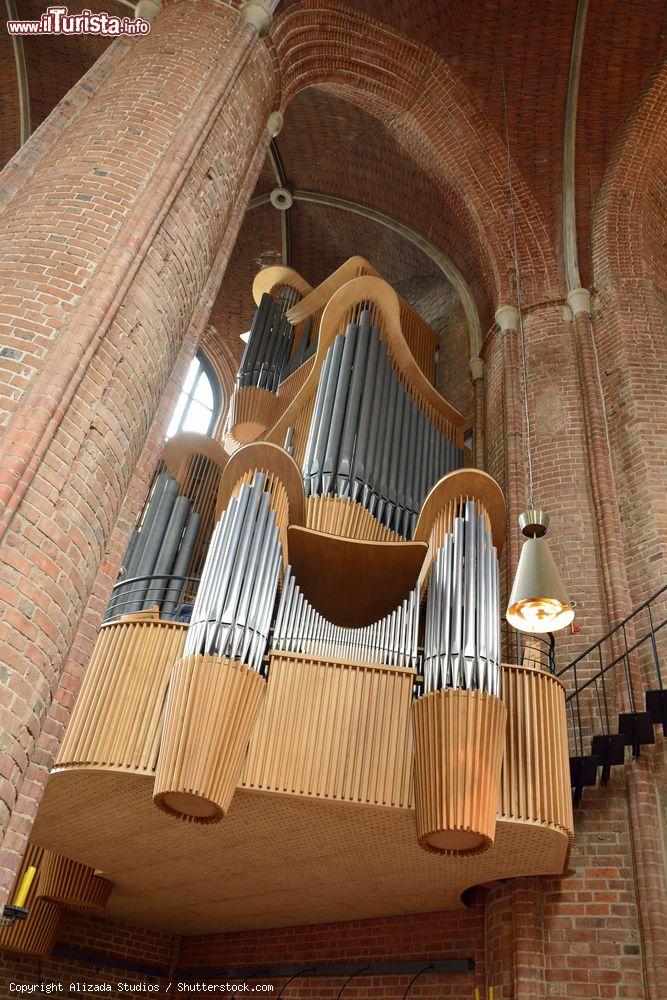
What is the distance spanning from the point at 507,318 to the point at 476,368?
4.15 feet

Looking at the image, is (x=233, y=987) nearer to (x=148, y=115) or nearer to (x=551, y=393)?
A: (x=551, y=393)

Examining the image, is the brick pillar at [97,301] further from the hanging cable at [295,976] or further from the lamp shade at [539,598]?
the hanging cable at [295,976]

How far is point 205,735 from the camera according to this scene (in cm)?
604

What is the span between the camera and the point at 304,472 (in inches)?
374

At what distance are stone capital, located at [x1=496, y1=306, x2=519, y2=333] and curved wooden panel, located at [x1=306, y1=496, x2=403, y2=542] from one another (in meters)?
4.10

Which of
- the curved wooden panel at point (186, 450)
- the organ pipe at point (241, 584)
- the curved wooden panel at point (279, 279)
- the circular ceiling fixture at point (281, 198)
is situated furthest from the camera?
the circular ceiling fixture at point (281, 198)

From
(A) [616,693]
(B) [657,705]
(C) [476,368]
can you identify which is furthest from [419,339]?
(B) [657,705]

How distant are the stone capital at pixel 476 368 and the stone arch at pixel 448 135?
3.35 feet

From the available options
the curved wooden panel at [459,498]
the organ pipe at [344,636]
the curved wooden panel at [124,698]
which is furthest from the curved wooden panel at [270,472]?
the curved wooden panel at [124,698]

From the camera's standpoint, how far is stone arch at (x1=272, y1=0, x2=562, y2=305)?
472 inches

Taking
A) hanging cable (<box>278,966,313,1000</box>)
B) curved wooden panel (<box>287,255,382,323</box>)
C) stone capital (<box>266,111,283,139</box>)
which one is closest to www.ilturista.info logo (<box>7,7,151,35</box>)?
stone capital (<box>266,111,283,139</box>)

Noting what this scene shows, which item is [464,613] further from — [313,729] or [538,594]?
[313,729]

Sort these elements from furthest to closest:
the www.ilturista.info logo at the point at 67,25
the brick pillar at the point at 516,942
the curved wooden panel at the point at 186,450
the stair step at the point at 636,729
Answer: the curved wooden panel at the point at 186,450, the stair step at the point at 636,729, the brick pillar at the point at 516,942, the www.ilturista.info logo at the point at 67,25

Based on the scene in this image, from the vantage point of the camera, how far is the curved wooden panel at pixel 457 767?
5.98 metres
